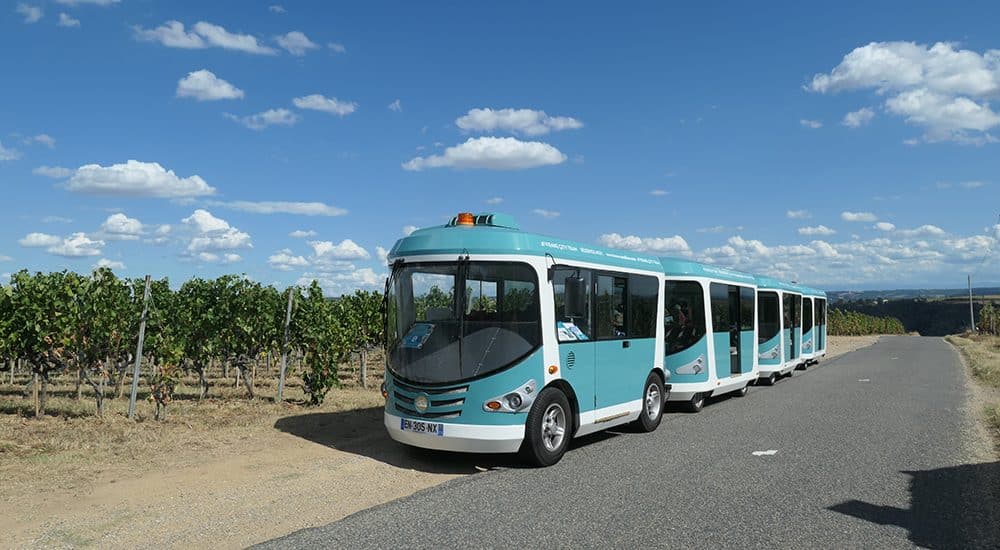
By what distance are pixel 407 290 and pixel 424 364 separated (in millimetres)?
980

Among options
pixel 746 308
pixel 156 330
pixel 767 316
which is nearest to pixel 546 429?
pixel 156 330

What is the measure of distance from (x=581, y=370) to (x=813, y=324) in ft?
64.6

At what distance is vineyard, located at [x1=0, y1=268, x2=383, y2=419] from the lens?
1186 centimetres

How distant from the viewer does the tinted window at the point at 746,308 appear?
15.7 metres

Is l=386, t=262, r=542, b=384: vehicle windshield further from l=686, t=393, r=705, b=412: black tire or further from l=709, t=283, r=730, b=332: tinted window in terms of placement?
l=709, t=283, r=730, b=332: tinted window

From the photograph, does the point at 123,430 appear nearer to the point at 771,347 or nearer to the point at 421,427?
the point at 421,427

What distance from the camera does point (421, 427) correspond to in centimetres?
798

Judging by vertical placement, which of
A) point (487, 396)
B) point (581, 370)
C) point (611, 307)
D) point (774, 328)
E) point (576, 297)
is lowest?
point (487, 396)

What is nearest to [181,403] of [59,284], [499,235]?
[59,284]

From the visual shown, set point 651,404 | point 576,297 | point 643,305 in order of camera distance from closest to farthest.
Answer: point 576,297 → point 643,305 → point 651,404

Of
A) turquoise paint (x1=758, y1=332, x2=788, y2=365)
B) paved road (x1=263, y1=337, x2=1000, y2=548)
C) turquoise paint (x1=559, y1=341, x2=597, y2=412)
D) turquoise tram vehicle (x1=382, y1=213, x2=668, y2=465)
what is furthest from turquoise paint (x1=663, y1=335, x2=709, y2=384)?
turquoise paint (x1=758, y1=332, x2=788, y2=365)

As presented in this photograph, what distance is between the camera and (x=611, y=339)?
31.6ft

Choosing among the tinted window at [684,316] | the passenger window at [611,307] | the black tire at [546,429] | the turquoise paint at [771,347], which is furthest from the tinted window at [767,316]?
the black tire at [546,429]

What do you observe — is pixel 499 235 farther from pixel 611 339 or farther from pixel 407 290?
pixel 611 339
